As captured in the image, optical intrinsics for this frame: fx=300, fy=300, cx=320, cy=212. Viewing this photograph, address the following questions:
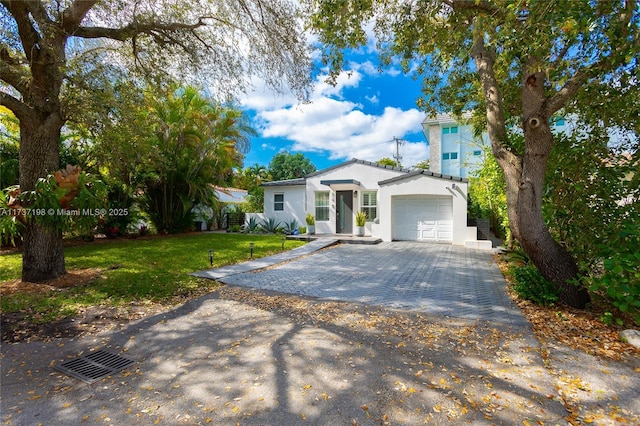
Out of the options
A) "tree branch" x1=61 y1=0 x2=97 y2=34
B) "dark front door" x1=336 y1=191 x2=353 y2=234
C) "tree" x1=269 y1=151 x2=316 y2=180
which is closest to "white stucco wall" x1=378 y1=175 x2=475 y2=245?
"dark front door" x1=336 y1=191 x2=353 y2=234

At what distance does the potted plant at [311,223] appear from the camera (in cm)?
1770

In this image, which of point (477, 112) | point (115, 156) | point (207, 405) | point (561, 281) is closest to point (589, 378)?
point (561, 281)

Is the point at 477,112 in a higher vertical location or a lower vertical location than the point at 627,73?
higher

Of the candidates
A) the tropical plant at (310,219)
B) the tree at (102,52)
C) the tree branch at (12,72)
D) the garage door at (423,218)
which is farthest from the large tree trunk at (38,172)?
the garage door at (423,218)

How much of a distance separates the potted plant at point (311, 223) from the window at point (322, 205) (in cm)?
46

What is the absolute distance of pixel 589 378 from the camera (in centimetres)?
317

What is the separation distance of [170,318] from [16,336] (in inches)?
78.8

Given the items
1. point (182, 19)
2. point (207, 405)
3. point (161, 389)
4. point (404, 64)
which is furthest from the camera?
point (404, 64)

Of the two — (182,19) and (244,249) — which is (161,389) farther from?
(244,249)

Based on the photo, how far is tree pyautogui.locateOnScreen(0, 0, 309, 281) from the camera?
622 cm

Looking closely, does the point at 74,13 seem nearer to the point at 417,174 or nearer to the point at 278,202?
the point at 417,174

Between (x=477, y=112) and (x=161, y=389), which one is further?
(x=477, y=112)

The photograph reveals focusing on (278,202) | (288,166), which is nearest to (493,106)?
(278,202)

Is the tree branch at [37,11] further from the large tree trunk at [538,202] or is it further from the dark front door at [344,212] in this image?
the dark front door at [344,212]
